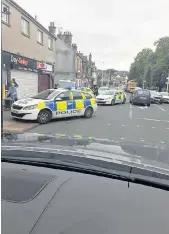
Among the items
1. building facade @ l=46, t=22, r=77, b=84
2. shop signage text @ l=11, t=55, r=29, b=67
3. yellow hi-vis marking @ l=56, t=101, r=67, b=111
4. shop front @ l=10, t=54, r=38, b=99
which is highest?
building facade @ l=46, t=22, r=77, b=84

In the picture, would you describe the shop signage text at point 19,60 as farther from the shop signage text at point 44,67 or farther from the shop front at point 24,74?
the shop signage text at point 44,67

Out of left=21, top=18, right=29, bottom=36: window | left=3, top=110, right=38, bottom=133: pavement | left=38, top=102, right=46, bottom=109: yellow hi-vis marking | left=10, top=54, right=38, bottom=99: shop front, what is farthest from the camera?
left=21, top=18, right=29, bottom=36: window

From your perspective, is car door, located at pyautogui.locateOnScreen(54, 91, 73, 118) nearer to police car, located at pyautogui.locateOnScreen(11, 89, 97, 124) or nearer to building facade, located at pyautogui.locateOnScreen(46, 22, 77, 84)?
police car, located at pyautogui.locateOnScreen(11, 89, 97, 124)

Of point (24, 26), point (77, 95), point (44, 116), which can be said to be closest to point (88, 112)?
point (77, 95)

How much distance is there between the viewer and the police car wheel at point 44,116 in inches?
474

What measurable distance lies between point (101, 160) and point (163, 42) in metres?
61.9

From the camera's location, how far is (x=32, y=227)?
1.36 m

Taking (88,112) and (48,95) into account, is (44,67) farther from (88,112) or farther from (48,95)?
(48,95)

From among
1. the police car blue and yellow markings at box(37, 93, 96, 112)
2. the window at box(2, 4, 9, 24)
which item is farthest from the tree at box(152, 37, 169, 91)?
the police car blue and yellow markings at box(37, 93, 96, 112)

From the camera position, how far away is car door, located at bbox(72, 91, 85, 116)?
13727mm

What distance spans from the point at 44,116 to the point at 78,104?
234cm

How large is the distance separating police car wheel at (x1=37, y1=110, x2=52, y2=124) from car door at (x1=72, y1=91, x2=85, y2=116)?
1.68m

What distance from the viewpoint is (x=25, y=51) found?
2038cm

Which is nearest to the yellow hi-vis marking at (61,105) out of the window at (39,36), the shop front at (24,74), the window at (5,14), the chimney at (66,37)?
the shop front at (24,74)
